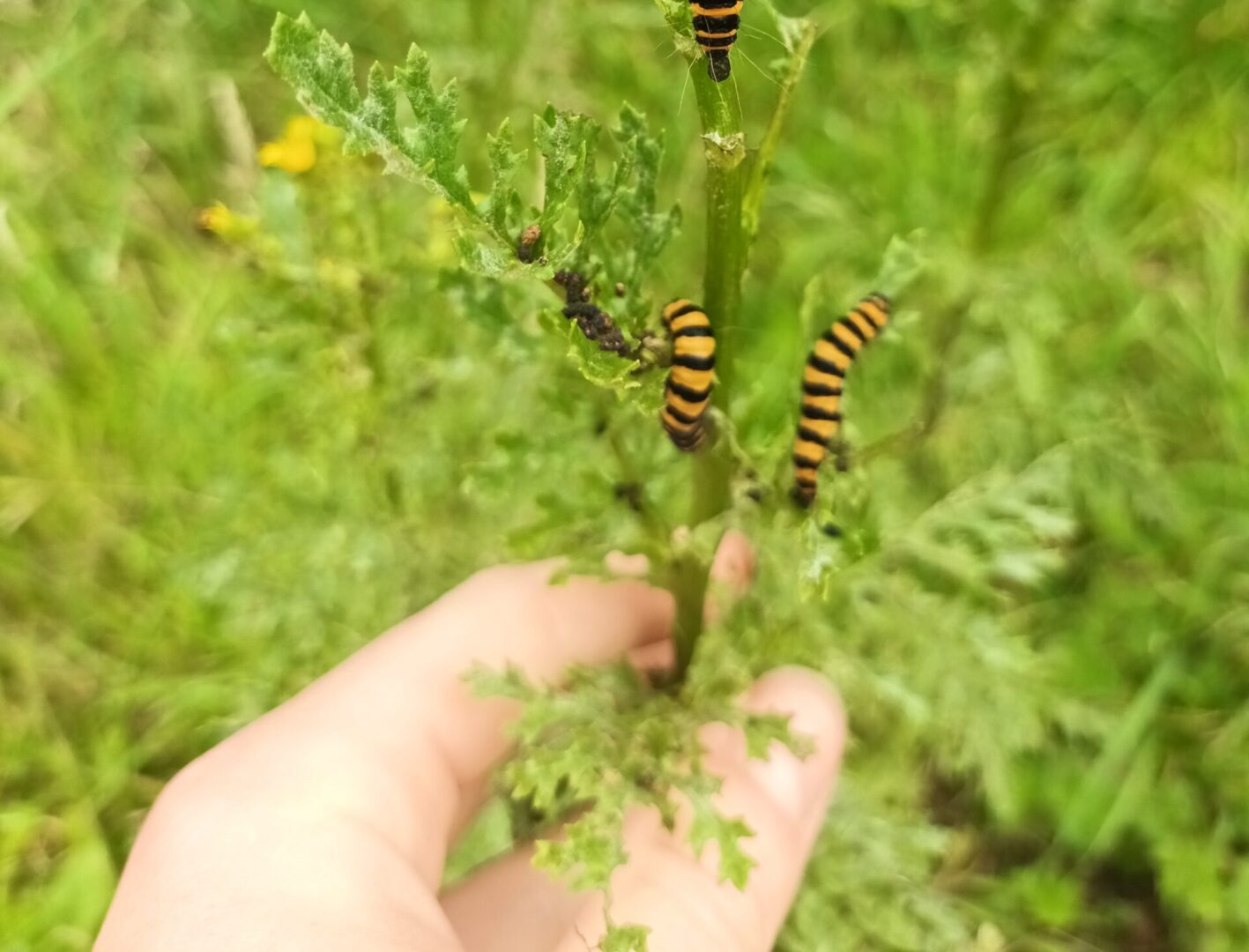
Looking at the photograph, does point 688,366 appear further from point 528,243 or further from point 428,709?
point 428,709

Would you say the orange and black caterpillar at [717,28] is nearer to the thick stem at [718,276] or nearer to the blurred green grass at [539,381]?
the thick stem at [718,276]

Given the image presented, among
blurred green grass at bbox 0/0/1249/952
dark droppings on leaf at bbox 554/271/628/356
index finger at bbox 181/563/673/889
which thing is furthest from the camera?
blurred green grass at bbox 0/0/1249/952

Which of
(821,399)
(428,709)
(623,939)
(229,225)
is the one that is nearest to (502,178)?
(821,399)

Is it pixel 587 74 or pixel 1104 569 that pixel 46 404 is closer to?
pixel 587 74

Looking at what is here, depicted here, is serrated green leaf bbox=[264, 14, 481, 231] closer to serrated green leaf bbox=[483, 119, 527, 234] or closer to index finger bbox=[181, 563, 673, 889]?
serrated green leaf bbox=[483, 119, 527, 234]

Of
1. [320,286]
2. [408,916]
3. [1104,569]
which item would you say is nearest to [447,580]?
[320,286]

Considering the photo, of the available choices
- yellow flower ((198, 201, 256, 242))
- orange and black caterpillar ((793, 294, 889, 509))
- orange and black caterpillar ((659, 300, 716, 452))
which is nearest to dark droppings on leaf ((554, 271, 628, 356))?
orange and black caterpillar ((659, 300, 716, 452))

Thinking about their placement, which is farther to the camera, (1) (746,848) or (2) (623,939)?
(1) (746,848)
